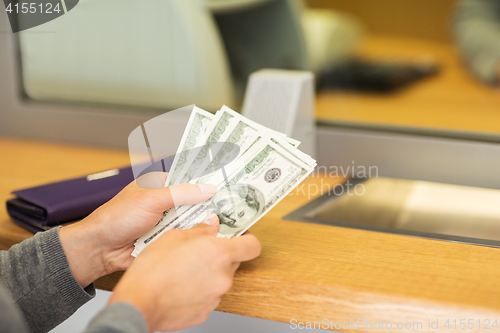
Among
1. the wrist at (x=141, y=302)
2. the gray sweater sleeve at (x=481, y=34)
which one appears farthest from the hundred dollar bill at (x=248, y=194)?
the gray sweater sleeve at (x=481, y=34)

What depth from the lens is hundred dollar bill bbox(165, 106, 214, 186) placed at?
61 cm

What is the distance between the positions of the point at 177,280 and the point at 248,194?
0.16m

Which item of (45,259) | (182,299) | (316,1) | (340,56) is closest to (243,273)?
(182,299)

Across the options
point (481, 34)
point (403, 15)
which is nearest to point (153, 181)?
point (481, 34)

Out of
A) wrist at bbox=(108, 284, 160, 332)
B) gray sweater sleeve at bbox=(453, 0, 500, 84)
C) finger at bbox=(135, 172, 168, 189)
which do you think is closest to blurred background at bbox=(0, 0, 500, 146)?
gray sweater sleeve at bbox=(453, 0, 500, 84)

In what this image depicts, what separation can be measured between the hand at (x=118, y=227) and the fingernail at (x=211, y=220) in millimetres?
23

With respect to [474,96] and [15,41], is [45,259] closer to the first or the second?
[15,41]

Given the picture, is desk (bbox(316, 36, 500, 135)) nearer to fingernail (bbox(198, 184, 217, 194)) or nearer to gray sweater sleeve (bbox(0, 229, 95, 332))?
fingernail (bbox(198, 184, 217, 194))

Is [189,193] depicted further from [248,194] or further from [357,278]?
[357,278]

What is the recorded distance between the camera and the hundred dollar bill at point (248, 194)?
58 centimetres

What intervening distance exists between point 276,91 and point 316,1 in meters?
0.93

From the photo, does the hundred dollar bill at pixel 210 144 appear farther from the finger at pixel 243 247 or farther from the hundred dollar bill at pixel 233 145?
the finger at pixel 243 247

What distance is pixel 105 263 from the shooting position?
611 millimetres

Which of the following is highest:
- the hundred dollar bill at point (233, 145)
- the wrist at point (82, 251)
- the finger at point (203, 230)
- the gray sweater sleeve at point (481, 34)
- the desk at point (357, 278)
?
the gray sweater sleeve at point (481, 34)
